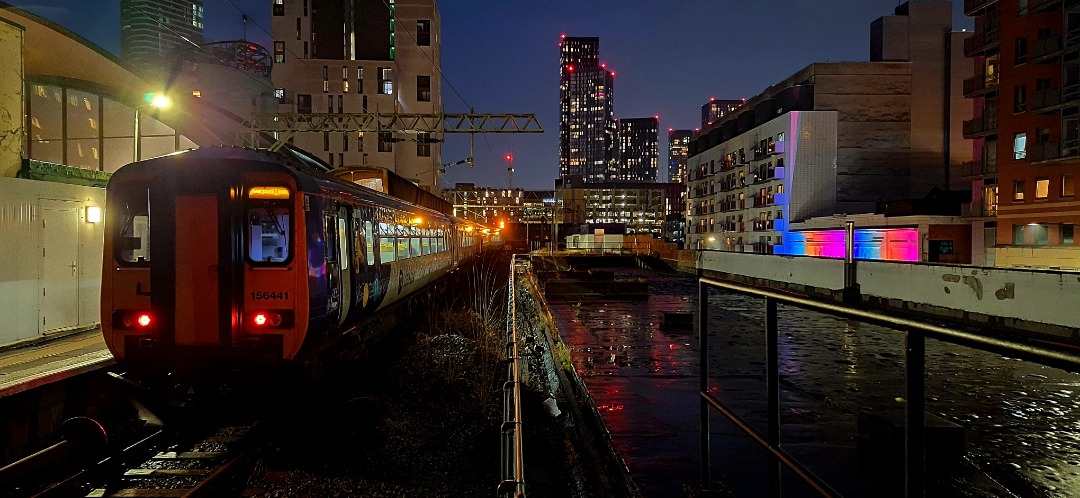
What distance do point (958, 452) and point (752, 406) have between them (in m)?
2.30

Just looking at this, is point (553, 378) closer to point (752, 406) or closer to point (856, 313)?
point (752, 406)

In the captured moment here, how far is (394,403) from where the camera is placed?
8.71m

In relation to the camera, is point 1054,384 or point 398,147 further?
point 398,147

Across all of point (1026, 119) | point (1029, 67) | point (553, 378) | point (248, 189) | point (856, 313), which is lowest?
point (553, 378)

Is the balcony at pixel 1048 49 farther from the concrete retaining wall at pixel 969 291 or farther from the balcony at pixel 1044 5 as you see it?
the concrete retaining wall at pixel 969 291

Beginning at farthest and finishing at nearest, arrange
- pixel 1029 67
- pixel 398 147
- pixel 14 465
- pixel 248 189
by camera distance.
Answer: pixel 398 147 < pixel 1029 67 < pixel 248 189 < pixel 14 465

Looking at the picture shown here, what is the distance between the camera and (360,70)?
57.9 metres

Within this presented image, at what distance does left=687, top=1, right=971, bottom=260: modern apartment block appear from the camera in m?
48.9

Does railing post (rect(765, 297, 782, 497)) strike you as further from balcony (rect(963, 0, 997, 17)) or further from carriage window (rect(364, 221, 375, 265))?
balcony (rect(963, 0, 997, 17))

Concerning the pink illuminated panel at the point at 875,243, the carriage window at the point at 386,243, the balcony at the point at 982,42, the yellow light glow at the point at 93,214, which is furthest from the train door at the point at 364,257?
the balcony at the point at 982,42

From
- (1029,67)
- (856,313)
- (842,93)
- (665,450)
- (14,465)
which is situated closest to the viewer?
(856,313)

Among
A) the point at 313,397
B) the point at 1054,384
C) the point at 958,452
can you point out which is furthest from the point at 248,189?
the point at 1054,384

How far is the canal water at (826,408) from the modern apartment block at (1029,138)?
20056 millimetres

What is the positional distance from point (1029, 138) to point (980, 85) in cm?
710
